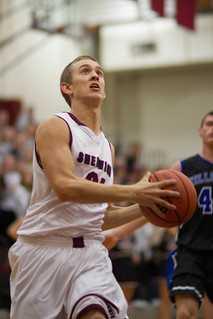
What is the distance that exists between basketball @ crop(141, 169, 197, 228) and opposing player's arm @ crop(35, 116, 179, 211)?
0.42ft

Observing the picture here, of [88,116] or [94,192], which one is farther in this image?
[88,116]

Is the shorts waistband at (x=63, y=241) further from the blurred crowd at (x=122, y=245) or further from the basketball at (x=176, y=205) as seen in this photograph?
the blurred crowd at (x=122, y=245)

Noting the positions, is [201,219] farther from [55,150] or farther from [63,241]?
[55,150]

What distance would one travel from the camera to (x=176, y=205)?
351cm

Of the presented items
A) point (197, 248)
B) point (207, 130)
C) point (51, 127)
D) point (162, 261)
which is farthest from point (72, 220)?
point (162, 261)

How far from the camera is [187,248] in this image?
17.4 feet

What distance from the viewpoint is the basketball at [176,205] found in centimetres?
352

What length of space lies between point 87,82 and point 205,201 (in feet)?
6.59

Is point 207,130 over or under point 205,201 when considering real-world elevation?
over

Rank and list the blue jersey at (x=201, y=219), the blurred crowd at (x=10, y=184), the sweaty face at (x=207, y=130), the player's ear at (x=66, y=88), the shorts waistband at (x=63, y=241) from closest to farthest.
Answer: the shorts waistband at (x=63, y=241) → the player's ear at (x=66, y=88) → the blue jersey at (x=201, y=219) → the sweaty face at (x=207, y=130) → the blurred crowd at (x=10, y=184)

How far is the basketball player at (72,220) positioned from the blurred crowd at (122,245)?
3.92 meters

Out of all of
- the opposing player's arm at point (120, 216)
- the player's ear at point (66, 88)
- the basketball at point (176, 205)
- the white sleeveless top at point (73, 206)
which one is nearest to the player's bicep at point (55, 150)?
the white sleeveless top at point (73, 206)

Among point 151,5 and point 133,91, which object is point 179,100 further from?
point 151,5

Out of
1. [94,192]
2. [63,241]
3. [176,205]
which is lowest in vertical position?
[63,241]
